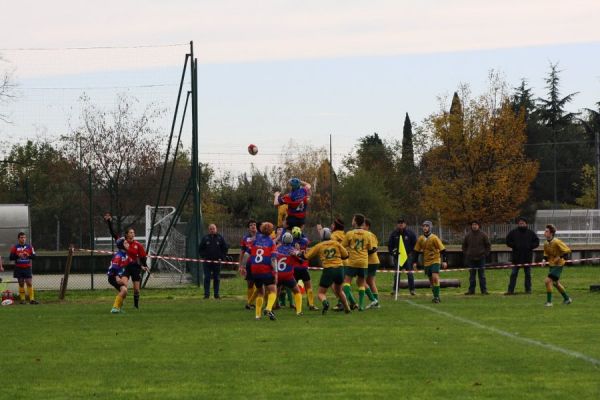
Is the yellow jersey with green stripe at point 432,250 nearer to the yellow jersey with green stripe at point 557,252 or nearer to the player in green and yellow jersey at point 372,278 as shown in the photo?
the player in green and yellow jersey at point 372,278

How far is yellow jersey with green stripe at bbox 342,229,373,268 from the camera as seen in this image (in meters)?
23.4

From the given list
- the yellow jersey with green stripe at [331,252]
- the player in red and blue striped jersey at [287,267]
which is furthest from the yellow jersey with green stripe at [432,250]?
the player in red and blue striped jersey at [287,267]

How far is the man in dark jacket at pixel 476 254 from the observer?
29.3 m

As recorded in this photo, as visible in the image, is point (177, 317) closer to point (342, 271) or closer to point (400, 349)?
point (342, 271)

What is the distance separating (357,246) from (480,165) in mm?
44615

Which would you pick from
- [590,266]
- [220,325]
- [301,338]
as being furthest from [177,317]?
[590,266]

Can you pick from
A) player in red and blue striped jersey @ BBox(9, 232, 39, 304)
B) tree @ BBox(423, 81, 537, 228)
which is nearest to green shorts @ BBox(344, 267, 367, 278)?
player in red and blue striped jersey @ BBox(9, 232, 39, 304)

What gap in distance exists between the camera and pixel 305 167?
95688 mm

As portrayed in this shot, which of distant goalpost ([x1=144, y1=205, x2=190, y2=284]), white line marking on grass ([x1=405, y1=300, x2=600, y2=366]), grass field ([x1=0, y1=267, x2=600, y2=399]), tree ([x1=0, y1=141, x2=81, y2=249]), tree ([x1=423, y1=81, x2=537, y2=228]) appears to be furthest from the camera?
tree ([x1=423, y1=81, x2=537, y2=228])

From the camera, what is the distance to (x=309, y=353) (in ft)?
48.5

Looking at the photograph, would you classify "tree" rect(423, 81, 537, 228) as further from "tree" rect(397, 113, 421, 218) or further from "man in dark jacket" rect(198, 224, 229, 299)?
"man in dark jacket" rect(198, 224, 229, 299)

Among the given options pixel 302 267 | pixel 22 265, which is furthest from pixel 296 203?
pixel 22 265

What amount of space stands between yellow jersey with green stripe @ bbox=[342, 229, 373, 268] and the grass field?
1.16 metres

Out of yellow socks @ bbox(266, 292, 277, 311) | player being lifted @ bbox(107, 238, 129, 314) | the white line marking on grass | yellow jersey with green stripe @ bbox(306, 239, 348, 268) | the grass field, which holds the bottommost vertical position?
the grass field
